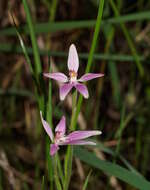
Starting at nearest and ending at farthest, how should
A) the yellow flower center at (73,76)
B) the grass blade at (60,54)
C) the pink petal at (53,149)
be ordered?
1. the pink petal at (53,149)
2. the yellow flower center at (73,76)
3. the grass blade at (60,54)

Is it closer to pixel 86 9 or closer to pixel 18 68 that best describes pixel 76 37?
pixel 86 9

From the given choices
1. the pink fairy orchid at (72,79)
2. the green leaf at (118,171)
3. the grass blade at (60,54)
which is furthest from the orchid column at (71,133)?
the grass blade at (60,54)

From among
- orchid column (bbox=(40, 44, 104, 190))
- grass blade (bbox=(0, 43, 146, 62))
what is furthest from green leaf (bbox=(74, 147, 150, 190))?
grass blade (bbox=(0, 43, 146, 62))

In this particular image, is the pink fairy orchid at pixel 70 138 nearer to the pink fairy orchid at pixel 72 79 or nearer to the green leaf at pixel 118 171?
the pink fairy orchid at pixel 72 79

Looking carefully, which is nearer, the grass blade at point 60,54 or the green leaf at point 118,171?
the green leaf at point 118,171

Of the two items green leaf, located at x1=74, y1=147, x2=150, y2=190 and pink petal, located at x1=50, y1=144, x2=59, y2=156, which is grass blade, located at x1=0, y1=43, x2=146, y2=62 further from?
pink petal, located at x1=50, y1=144, x2=59, y2=156

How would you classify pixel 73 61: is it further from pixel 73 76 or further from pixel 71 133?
pixel 71 133

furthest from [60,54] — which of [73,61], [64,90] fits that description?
[64,90]

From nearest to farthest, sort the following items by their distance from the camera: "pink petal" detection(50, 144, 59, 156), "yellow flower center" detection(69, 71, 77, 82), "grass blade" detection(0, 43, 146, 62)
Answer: "pink petal" detection(50, 144, 59, 156) → "yellow flower center" detection(69, 71, 77, 82) → "grass blade" detection(0, 43, 146, 62)

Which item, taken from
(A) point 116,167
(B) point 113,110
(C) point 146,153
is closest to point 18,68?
(B) point 113,110
